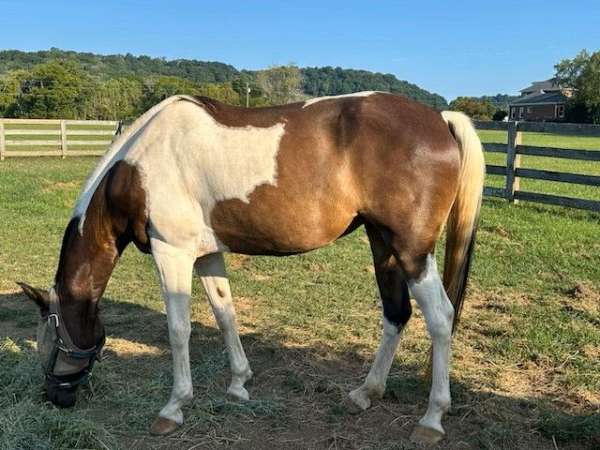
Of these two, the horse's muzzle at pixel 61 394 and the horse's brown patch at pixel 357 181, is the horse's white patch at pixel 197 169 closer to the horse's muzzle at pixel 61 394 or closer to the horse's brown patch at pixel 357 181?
the horse's brown patch at pixel 357 181

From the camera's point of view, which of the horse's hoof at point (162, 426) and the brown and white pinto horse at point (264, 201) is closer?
the brown and white pinto horse at point (264, 201)

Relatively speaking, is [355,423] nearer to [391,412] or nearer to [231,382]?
[391,412]

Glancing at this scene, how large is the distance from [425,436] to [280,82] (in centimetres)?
6496

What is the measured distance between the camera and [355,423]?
129 inches

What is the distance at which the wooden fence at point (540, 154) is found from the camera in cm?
904

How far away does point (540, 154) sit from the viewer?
32.7ft

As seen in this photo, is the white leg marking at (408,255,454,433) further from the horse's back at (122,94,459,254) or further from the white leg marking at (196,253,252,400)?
the white leg marking at (196,253,252,400)

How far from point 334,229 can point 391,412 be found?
126 centimetres

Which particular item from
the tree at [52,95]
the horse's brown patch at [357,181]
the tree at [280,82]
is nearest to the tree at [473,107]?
the tree at [280,82]

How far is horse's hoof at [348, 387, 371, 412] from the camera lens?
3.43 m

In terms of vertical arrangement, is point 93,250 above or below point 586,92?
below

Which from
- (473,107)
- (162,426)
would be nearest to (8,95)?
(162,426)

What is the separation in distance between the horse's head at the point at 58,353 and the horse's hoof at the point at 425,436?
203 cm

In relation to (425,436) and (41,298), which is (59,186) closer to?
(41,298)
